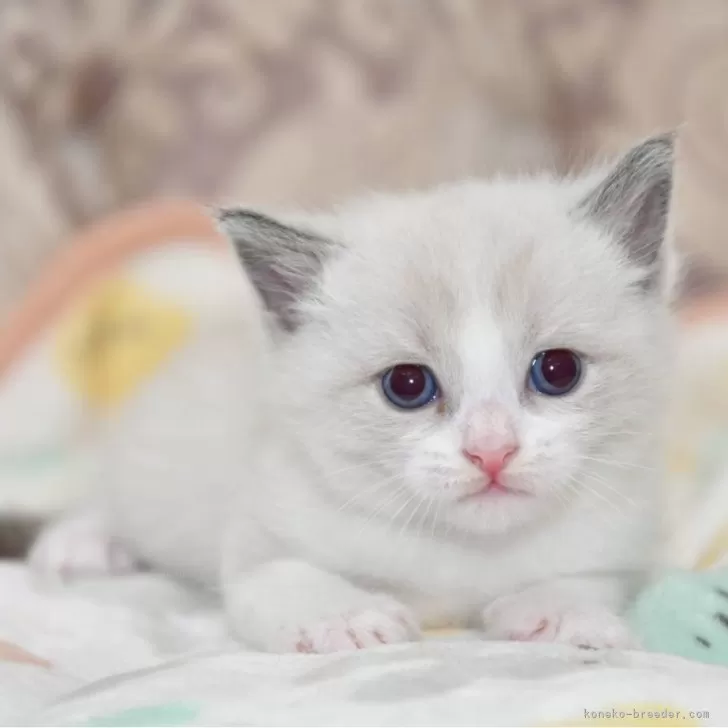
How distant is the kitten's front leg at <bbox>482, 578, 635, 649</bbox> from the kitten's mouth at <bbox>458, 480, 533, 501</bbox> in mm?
133

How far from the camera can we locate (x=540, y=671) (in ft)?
2.81

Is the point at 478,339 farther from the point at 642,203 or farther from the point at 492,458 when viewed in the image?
the point at 642,203

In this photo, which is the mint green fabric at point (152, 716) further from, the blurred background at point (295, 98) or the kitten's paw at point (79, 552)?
the blurred background at point (295, 98)

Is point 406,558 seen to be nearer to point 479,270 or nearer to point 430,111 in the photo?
point 479,270

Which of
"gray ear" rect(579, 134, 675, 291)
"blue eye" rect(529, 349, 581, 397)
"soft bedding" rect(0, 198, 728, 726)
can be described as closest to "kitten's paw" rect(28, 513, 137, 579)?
"soft bedding" rect(0, 198, 728, 726)

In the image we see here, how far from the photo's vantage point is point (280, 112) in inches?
82.7

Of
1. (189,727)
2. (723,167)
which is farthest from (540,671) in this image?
(723,167)

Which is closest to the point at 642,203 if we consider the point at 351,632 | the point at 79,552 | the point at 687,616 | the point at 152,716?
the point at 687,616

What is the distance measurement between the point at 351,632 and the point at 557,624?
22cm

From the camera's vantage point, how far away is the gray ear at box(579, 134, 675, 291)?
3.55 ft

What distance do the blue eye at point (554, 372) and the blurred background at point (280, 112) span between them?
946mm

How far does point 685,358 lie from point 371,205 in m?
0.69

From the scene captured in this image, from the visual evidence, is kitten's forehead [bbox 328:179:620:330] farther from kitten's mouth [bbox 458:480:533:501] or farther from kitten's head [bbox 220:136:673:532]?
kitten's mouth [bbox 458:480:533:501]

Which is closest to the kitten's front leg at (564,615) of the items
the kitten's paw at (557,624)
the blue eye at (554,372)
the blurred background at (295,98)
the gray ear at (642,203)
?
the kitten's paw at (557,624)
